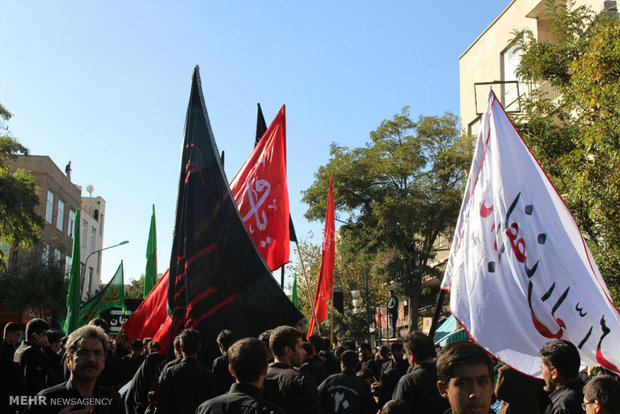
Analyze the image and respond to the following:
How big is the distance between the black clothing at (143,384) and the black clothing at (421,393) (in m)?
2.66

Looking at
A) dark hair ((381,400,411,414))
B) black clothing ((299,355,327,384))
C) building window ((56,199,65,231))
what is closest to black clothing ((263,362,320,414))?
dark hair ((381,400,411,414))

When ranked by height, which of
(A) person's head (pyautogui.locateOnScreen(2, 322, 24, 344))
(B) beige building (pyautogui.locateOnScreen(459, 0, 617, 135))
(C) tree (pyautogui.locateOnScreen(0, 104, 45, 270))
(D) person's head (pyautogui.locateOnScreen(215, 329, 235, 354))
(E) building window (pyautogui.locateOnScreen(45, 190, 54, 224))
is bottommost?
(D) person's head (pyautogui.locateOnScreen(215, 329, 235, 354))

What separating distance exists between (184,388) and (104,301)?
42.6 feet

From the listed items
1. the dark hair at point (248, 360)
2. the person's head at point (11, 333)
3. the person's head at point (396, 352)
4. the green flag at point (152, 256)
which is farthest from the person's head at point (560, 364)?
the green flag at point (152, 256)

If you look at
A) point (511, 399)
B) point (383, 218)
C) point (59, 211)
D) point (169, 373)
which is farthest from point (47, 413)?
point (59, 211)

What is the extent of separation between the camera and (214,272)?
5.95 meters

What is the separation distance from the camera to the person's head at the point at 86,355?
3.68 metres

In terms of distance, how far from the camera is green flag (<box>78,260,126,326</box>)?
17.5 meters

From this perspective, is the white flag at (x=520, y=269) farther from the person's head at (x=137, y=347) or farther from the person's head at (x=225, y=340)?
the person's head at (x=137, y=347)

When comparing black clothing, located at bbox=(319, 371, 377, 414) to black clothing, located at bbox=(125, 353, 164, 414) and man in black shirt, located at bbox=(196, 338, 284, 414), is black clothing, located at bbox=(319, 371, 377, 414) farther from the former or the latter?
man in black shirt, located at bbox=(196, 338, 284, 414)

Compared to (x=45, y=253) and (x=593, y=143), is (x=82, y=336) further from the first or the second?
(x=45, y=253)

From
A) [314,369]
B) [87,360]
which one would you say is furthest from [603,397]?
[314,369]

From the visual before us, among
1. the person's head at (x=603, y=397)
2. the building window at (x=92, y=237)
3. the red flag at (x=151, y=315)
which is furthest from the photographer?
the building window at (x=92, y=237)

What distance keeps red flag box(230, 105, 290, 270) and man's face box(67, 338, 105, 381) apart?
5.31m
